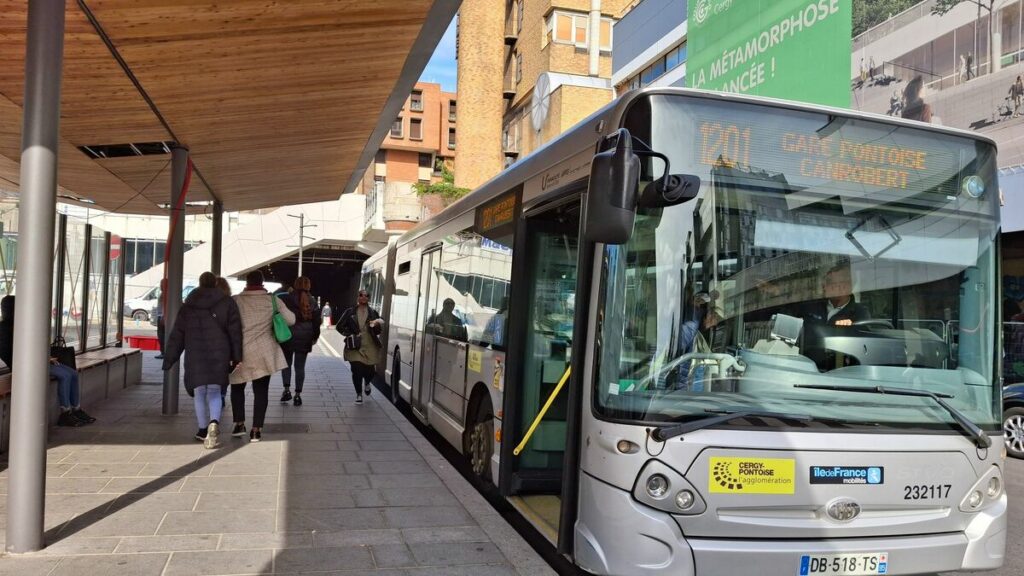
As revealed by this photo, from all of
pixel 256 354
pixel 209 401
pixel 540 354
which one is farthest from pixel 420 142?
pixel 540 354

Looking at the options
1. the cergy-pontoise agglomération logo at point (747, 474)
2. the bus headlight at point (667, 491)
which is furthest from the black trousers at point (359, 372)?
the cergy-pontoise agglomération logo at point (747, 474)

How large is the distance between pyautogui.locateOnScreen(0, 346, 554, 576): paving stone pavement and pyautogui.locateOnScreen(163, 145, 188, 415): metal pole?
46 cm

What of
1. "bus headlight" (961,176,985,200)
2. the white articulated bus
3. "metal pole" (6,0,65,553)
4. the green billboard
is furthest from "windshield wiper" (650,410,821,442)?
the green billboard

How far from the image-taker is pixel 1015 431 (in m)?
9.98

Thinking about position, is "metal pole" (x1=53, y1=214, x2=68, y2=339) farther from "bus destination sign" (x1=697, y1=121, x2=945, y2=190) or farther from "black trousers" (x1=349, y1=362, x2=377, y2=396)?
"bus destination sign" (x1=697, y1=121, x2=945, y2=190)

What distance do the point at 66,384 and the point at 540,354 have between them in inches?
222

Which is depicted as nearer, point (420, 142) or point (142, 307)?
point (142, 307)

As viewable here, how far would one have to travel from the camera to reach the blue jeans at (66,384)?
8523mm

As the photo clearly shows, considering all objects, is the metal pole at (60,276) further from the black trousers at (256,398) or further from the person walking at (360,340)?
the person walking at (360,340)

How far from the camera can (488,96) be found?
48.1m

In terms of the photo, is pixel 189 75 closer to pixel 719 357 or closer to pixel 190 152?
pixel 190 152

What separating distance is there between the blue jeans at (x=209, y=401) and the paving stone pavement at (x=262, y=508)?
30 centimetres

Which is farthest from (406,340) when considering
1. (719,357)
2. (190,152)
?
(719,357)

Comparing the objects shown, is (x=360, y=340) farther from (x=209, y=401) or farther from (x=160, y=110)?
(x=160, y=110)
